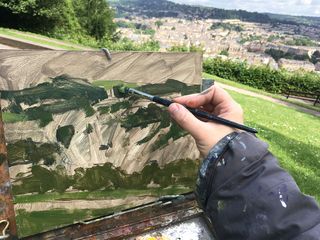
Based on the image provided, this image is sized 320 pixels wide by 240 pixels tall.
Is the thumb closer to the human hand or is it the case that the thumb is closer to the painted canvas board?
the human hand

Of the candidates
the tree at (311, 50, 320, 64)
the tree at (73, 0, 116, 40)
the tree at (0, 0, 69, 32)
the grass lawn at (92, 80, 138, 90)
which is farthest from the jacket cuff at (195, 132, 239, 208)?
the tree at (311, 50, 320, 64)

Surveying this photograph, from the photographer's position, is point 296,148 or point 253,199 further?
point 296,148

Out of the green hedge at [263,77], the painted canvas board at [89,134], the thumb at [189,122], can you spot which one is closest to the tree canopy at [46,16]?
the green hedge at [263,77]

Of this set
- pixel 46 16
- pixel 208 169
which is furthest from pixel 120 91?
pixel 46 16

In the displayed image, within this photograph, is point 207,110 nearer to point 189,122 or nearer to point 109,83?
point 189,122

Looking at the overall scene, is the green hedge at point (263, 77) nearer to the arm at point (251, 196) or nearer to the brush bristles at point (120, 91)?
the brush bristles at point (120, 91)

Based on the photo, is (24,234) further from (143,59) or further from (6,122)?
(143,59)
